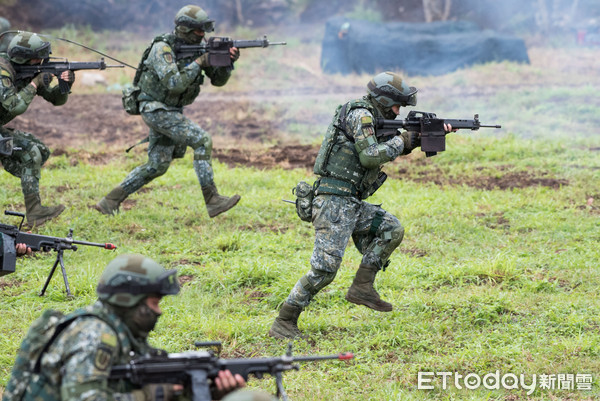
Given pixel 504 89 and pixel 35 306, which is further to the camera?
pixel 504 89

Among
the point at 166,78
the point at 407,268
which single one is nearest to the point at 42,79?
the point at 166,78

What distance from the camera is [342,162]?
6.50 m

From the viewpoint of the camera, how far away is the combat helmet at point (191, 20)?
366 inches

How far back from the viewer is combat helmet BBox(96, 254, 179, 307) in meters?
3.94

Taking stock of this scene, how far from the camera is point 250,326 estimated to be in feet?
22.2

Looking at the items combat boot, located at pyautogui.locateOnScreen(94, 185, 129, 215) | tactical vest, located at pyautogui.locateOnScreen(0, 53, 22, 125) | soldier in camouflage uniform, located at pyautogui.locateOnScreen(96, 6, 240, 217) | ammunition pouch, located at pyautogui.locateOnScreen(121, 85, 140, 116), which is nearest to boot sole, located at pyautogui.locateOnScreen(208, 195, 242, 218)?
soldier in camouflage uniform, located at pyautogui.locateOnScreen(96, 6, 240, 217)

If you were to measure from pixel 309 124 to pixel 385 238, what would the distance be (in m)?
10.1

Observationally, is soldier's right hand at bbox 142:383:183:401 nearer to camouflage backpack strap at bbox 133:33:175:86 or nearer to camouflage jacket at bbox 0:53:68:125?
camouflage jacket at bbox 0:53:68:125

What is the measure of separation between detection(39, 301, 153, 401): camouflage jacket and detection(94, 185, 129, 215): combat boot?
6.06 metres

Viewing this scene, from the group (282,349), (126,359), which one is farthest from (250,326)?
(126,359)

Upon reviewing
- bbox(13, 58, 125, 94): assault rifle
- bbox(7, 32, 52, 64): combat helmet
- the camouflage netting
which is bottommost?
bbox(13, 58, 125, 94): assault rifle

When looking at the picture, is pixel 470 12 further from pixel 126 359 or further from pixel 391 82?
pixel 126 359

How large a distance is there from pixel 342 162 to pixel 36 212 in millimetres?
4510

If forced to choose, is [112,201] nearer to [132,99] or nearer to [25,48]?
[132,99]
